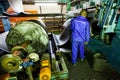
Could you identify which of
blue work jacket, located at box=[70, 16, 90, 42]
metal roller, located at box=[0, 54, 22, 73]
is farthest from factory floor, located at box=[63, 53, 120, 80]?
metal roller, located at box=[0, 54, 22, 73]

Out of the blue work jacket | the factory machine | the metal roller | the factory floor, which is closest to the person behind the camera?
the metal roller

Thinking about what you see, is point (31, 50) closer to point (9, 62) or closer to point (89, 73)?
point (9, 62)

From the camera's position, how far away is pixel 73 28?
371 centimetres

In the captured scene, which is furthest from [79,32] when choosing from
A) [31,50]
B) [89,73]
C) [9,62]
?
[9,62]

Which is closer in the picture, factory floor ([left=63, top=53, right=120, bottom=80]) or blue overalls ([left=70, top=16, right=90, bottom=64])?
factory floor ([left=63, top=53, right=120, bottom=80])

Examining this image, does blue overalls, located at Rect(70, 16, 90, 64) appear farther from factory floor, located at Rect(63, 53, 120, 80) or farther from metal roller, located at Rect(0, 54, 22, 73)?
metal roller, located at Rect(0, 54, 22, 73)

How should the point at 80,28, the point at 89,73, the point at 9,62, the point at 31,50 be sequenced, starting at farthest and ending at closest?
the point at 80,28, the point at 89,73, the point at 31,50, the point at 9,62

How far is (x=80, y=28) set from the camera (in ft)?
12.1

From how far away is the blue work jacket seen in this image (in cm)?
365

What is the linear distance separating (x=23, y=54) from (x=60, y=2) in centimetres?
962

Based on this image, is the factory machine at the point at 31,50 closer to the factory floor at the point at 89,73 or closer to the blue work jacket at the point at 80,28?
the factory floor at the point at 89,73

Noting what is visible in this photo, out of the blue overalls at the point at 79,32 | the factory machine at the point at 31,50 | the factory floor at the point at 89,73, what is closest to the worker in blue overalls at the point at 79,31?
the blue overalls at the point at 79,32

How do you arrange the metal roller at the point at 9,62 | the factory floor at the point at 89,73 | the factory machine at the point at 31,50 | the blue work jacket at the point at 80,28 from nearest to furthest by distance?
the metal roller at the point at 9,62, the factory machine at the point at 31,50, the factory floor at the point at 89,73, the blue work jacket at the point at 80,28

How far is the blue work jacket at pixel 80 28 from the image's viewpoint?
3.65m
